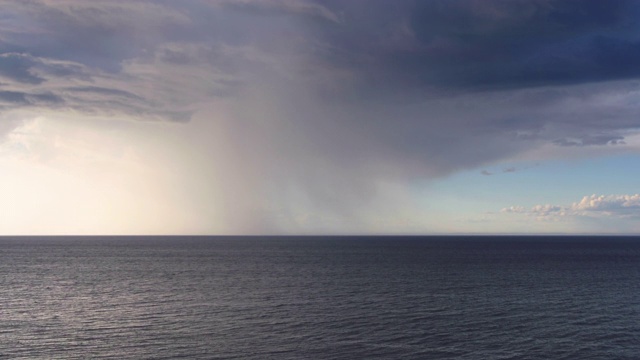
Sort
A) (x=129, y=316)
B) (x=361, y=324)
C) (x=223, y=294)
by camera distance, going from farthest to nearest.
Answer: (x=223, y=294)
(x=129, y=316)
(x=361, y=324)

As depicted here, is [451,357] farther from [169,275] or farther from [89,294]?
[169,275]

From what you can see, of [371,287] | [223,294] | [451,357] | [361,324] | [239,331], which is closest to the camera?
[451,357]

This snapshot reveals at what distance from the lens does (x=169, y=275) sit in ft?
419

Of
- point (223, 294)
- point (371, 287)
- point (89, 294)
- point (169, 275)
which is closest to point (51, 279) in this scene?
point (169, 275)

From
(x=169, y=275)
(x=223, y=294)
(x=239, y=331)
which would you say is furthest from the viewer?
(x=169, y=275)

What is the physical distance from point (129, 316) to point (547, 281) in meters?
83.4

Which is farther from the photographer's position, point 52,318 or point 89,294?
point 89,294

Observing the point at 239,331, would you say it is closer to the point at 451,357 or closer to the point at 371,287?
the point at 451,357

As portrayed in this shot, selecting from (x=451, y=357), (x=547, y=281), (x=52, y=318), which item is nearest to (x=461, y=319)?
(x=451, y=357)

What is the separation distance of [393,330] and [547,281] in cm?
6786

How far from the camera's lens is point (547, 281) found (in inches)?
4545

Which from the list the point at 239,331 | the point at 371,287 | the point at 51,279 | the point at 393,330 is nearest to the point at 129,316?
the point at 239,331

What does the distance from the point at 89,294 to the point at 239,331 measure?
4302cm

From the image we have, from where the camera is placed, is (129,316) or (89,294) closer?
(129,316)
